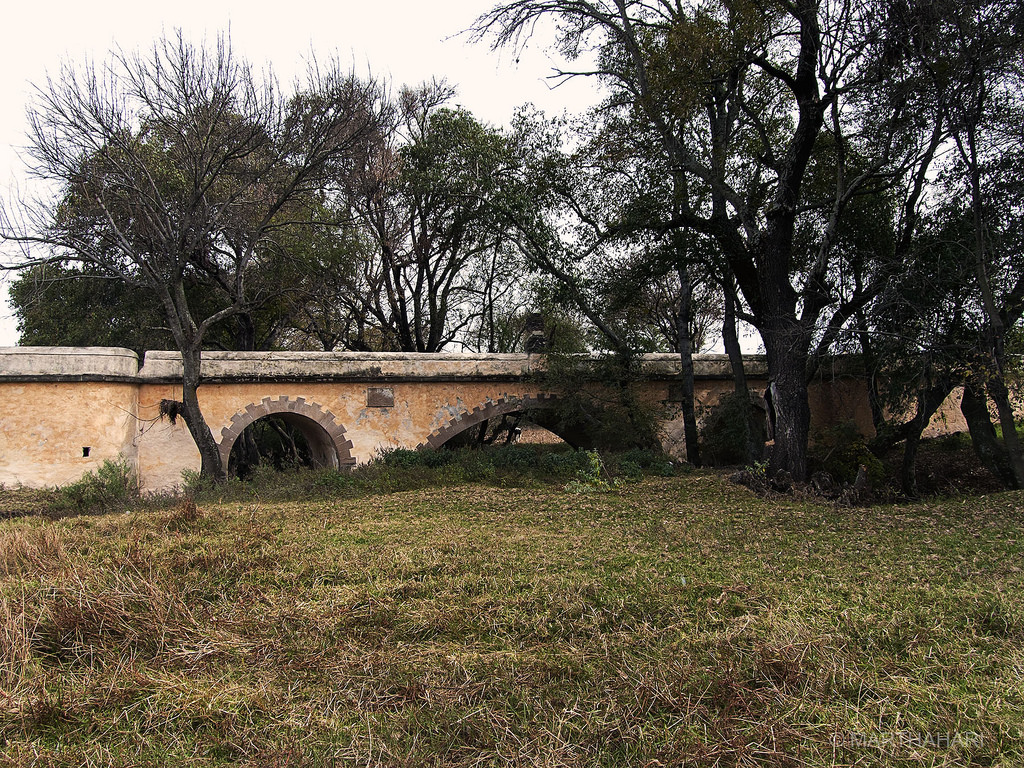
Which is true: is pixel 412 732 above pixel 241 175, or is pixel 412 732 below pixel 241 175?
below

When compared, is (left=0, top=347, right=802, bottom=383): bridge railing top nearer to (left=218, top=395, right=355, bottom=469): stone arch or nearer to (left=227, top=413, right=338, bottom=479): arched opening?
(left=218, top=395, right=355, bottom=469): stone arch

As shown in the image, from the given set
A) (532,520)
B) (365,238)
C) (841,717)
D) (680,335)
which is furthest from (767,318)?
(365,238)

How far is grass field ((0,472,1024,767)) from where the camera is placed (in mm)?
2387

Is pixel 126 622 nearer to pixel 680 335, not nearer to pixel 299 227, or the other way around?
pixel 680 335

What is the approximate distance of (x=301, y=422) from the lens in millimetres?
13125

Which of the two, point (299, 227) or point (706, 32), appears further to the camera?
point (299, 227)

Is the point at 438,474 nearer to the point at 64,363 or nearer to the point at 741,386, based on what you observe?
the point at 741,386

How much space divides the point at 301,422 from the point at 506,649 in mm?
10770

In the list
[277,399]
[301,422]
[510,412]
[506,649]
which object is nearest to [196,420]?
[277,399]

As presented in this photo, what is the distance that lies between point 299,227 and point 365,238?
177 cm

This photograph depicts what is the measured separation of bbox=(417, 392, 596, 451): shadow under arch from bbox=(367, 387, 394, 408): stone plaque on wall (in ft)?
3.32

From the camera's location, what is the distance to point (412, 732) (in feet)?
8.26

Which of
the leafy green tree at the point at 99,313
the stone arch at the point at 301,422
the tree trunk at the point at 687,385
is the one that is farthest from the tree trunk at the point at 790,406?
the leafy green tree at the point at 99,313

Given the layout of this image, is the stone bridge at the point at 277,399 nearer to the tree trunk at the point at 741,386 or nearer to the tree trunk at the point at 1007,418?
the tree trunk at the point at 741,386
